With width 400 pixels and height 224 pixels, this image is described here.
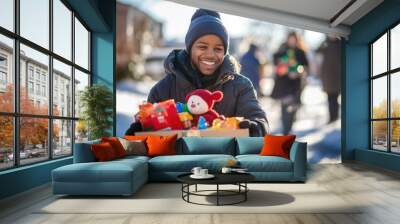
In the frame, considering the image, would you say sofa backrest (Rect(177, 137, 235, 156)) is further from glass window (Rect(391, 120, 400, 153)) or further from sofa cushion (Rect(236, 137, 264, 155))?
glass window (Rect(391, 120, 400, 153))

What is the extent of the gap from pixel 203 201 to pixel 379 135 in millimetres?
5733

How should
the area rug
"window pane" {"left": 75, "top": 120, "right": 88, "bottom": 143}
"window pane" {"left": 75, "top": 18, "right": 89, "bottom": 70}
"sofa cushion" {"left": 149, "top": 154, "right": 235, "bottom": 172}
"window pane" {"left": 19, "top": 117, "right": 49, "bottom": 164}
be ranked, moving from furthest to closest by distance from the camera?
"window pane" {"left": 75, "top": 18, "right": 89, "bottom": 70}, "window pane" {"left": 75, "top": 120, "right": 88, "bottom": 143}, "sofa cushion" {"left": 149, "top": 154, "right": 235, "bottom": 172}, "window pane" {"left": 19, "top": 117, "right": 49, "bottom": 164}, the area rug

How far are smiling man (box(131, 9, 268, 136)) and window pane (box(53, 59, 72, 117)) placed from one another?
1.74 metres

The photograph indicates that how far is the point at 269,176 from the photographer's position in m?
5.84

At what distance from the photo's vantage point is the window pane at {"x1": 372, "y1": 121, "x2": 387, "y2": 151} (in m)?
8.34

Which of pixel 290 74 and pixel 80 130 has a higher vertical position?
pixel 290 74

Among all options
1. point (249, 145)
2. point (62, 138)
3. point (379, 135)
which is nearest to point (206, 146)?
point (249, 145)

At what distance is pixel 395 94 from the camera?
26.0 feet

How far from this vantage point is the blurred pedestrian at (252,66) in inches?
341

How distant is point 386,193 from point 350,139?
4.19 m

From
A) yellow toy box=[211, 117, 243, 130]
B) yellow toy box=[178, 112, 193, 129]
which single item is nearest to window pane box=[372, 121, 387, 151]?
yellow toy box=[211, 117, 243, 130]

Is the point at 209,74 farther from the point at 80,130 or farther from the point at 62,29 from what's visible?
the point at 62,29

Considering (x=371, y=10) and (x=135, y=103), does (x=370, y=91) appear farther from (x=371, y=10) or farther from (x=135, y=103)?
(x=135, y=103)

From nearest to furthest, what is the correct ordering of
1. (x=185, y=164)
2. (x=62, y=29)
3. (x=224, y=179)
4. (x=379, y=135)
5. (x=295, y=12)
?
(x=224, y=179) → (x=185, y=164) → (x=62, y=29) → (x=295, y=12) → (x=379, y=135)
